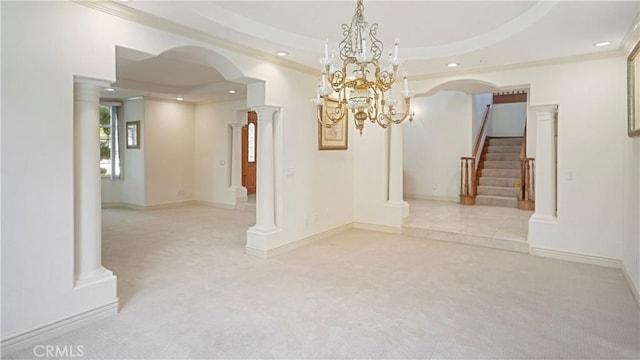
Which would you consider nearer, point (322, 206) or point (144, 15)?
point (144, 15)

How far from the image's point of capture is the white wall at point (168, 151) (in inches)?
324

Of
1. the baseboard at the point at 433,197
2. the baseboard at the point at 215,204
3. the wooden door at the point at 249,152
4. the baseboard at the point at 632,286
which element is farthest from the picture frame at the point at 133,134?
the baseboard at the point at 632,286

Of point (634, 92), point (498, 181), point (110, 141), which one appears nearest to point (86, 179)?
point (634, 92)

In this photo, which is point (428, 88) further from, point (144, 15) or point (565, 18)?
point (144, 15)

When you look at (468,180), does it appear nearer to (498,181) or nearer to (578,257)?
(498,181)

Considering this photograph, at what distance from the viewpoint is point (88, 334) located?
2635mm

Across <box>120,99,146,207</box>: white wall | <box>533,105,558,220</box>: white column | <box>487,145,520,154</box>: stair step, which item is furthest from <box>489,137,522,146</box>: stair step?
<box>120,99,146,207</box>: white wall

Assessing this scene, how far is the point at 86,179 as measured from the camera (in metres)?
2.81

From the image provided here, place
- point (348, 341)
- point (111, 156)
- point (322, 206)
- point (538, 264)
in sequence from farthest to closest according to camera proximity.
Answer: point (111, 156) → point (322, 206) → point (538, 264) → point (348, 341)

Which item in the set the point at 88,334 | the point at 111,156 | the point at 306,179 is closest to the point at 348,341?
the point at 88,334

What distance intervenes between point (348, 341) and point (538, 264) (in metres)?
2.93

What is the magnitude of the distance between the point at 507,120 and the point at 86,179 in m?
10.9

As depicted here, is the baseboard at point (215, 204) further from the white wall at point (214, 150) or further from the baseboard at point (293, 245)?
the baseboard at point (293, 245)

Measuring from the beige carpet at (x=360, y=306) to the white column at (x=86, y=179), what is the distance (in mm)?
481
